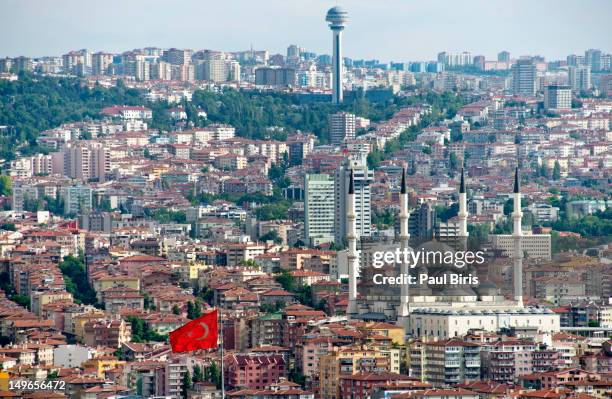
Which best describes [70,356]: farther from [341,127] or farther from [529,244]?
[341,127]

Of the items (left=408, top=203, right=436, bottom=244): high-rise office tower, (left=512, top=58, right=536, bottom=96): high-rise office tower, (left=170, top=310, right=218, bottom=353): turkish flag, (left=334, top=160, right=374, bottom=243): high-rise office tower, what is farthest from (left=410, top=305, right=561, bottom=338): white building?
→ (left=512, top=58, right=536, bottom=96): high-rise office tower

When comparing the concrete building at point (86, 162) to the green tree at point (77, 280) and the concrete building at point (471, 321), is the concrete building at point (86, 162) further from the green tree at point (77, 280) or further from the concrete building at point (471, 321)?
the concrete building at point (471, 321)

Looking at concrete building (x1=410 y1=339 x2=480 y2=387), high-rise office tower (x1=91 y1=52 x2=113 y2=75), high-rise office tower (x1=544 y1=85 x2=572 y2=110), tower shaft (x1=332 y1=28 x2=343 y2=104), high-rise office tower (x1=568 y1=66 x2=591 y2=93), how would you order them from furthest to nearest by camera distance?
high-rise office tower (x1=91 y1=52 x2=113 y2=75) → high-rise office tower (x1=568 y1=66 x2=591 y2=93) → high-rise office tower (x1=544 y1=85 x2=572 y2=110) → tower shaft (x1=332 y1=28 x2=343 y2=104) → concrete building (x1=410 y1=339 x2=480 y2=387)

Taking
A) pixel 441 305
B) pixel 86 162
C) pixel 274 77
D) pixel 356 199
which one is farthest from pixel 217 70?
pixel 441 305

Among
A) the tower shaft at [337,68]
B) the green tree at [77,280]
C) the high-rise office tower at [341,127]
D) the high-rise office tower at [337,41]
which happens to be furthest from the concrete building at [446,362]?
the tower shaft at [337,68]

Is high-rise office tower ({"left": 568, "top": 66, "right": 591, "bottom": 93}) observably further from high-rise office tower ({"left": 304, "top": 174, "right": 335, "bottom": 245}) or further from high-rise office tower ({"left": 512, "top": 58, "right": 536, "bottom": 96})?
high-rise office tower ({"left": 304, "top": 174, "right": 335, "bottom": 245})

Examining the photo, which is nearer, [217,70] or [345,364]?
[345,364]

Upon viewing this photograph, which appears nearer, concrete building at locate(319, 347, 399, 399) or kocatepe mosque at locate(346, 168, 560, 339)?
concrete building at locate(319, 347, 399, 399)
